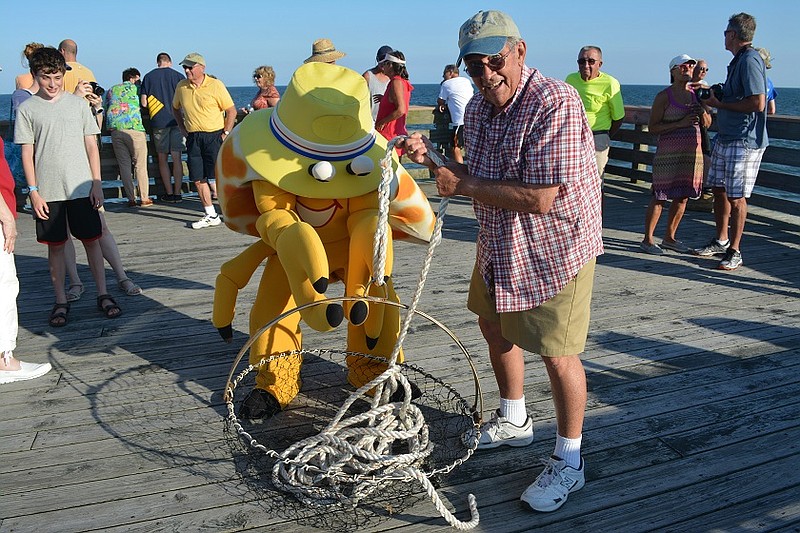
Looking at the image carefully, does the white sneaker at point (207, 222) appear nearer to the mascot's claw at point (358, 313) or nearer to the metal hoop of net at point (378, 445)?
the metal hoop of net at point (378, 445)

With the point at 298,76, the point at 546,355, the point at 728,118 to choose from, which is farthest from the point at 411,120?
the point at 546,355

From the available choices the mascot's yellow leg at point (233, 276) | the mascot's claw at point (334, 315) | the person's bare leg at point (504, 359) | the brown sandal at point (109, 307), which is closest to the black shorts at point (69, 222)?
the brown sandal at point (109, 307)

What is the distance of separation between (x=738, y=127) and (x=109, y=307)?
174 inches

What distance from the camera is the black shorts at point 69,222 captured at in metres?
4.13

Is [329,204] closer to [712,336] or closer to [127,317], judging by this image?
[127,317]

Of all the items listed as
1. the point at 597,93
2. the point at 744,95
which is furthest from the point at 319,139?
the point at 597,93

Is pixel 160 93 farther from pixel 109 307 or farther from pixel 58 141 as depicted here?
pixel 109 307

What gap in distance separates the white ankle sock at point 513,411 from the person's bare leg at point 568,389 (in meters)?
0.36

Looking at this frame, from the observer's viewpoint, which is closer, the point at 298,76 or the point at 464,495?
the point at 464,495

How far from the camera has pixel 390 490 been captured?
257 centimetres

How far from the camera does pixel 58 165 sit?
4.04m

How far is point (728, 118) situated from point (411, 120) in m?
5.00

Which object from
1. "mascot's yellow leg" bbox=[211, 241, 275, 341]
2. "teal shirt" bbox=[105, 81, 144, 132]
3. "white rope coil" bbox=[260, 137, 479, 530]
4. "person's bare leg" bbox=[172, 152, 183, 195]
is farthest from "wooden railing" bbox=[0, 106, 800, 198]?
"white rope coil" bbox=[260, 137, 479, 530]

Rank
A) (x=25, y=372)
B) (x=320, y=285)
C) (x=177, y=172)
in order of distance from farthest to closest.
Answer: (x=177, y=172), (x=25, y=372), (x=320, y=285)
